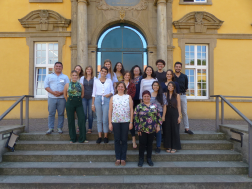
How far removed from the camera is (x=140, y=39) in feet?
28.0

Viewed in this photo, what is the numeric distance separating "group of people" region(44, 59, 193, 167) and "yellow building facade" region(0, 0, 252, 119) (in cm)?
352

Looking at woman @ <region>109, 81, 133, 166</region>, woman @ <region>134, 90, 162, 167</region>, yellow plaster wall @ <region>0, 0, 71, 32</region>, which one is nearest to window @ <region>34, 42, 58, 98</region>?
yellow plaster wall @ <region>0, 0, 71, 32</region>

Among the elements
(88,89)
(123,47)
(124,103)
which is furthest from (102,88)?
(123,47)

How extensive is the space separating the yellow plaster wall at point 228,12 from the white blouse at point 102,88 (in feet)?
18.6

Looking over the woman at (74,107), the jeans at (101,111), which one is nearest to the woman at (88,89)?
the woman at (74,107)

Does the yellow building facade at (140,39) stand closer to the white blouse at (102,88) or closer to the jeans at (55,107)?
the jeans at (55,107)

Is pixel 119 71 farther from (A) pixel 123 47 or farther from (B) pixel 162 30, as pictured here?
(B) pixel 162 30

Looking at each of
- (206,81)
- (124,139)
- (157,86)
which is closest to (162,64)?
(157,86)

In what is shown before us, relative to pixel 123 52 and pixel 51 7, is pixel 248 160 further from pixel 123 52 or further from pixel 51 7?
pixel 51 7

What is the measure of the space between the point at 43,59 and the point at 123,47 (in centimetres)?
369

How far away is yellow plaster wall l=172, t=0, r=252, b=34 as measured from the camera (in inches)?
330

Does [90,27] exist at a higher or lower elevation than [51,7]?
lower

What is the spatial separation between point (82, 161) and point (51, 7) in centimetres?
728

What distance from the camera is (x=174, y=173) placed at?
3.71 meters
